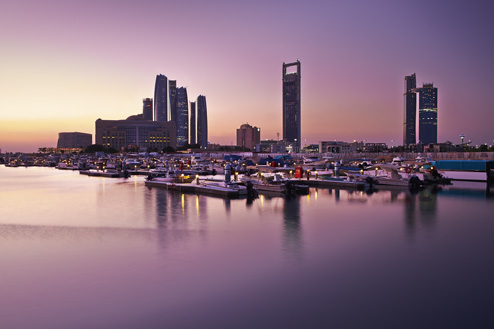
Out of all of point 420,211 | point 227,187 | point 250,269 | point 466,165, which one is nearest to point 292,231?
point 250,269

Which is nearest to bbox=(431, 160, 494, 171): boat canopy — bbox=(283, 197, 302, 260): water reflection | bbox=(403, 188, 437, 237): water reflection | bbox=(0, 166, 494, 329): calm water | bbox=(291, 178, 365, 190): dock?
bbox=(403, 188, 437, 237): water reflection

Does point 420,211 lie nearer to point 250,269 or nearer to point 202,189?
point 250,269

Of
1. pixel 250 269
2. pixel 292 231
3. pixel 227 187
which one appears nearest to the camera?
pixel 250 269

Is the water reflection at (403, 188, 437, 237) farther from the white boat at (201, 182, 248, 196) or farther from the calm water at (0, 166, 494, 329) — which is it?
the white boat at (201, 182, 248, 196)

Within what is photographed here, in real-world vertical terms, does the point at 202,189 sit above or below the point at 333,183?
below

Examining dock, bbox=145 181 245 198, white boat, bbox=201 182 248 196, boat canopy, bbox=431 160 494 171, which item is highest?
boat canopy, bbox=431 160 494 171

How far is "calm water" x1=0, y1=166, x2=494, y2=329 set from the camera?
1153cm

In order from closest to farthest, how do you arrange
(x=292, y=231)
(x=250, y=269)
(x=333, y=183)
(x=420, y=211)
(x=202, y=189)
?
1. (x=250, y=269)
2. (x=292, y=231)
3. (x=420, y=211)
4. (x=202, y=189)
5. (x=333, y=183)

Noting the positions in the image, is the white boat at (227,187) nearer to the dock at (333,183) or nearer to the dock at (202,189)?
the dock at (202,189)

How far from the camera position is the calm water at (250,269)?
11.5 metres

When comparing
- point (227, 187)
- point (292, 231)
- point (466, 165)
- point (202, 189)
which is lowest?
point (292, 231)

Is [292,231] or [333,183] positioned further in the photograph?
[333,183]

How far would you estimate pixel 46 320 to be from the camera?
1136cm

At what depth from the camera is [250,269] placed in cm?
1612
